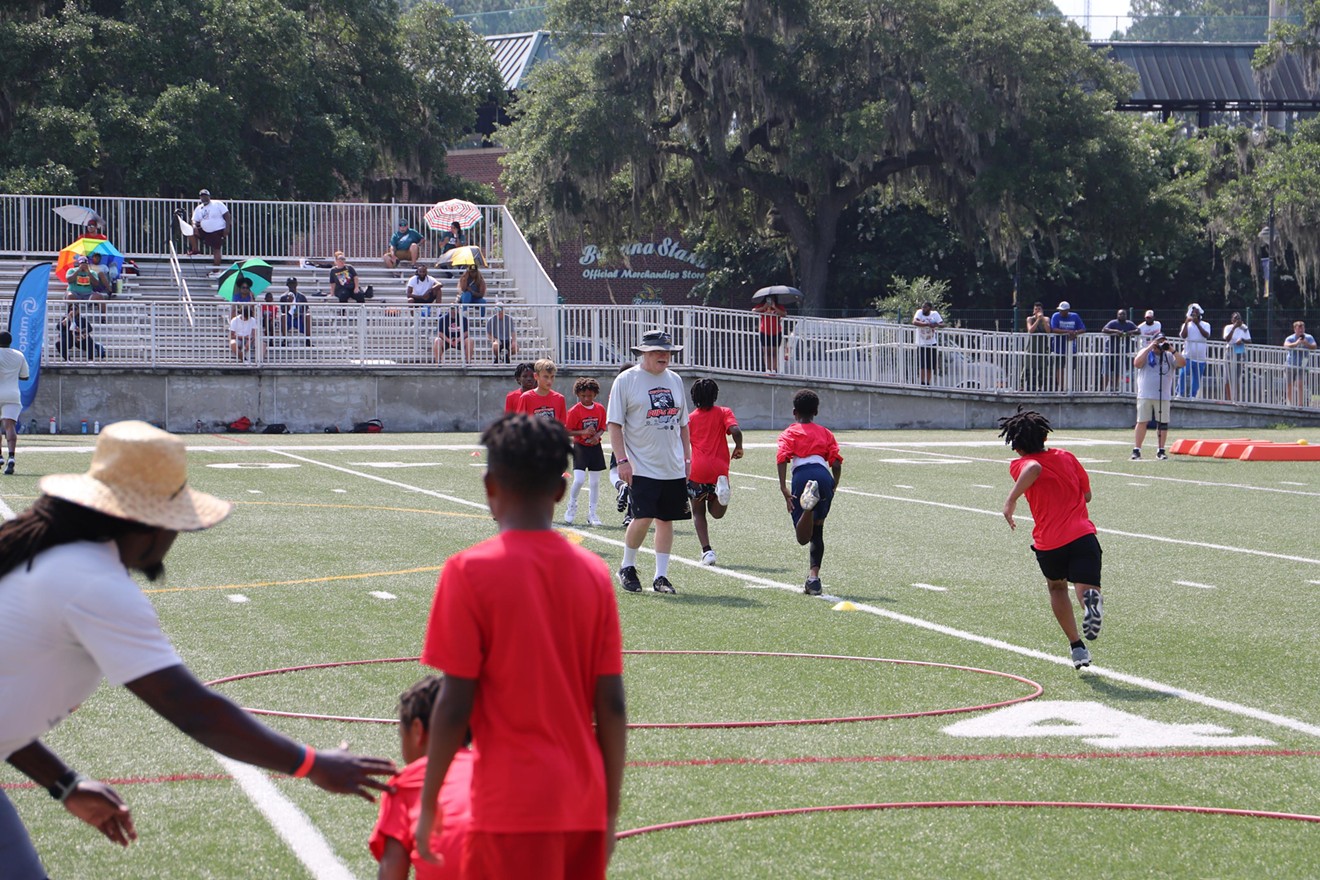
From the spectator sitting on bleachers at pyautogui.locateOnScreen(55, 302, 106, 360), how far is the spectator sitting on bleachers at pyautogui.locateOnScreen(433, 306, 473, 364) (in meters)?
6.57

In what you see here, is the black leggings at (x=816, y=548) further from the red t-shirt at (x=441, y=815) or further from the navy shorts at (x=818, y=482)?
the red t-shirt at (x=441, y=815)

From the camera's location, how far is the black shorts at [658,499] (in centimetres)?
1175

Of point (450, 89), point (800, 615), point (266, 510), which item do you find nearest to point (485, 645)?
point (800, 615)

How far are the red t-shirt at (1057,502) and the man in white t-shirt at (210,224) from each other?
3094 cm

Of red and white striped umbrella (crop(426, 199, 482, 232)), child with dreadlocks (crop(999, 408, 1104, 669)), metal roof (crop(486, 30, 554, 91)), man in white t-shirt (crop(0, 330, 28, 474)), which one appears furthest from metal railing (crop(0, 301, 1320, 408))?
metal roof (crop(486, 30, 554, 91))

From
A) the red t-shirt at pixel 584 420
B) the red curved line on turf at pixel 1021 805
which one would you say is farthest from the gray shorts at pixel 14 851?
the red t-shirt at pixel 584 420

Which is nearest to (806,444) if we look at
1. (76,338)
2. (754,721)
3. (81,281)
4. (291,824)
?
(754,721)

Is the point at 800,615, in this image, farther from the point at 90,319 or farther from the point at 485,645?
the point at 90,319

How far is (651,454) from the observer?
464 inches

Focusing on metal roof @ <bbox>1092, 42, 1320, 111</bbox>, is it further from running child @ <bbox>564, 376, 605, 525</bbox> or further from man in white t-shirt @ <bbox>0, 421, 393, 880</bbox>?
man in white t-shirt @ <bbox>0, 421, 393, 880</bbox>

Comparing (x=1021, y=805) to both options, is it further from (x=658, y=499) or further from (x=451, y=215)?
(x=451, y=215)

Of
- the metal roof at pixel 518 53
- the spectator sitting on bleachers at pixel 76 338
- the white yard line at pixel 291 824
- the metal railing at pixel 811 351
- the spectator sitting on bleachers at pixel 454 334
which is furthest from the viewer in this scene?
the metal roof at pixel 518 53

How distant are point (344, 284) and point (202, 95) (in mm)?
8233

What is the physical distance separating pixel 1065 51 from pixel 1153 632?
3475cm
